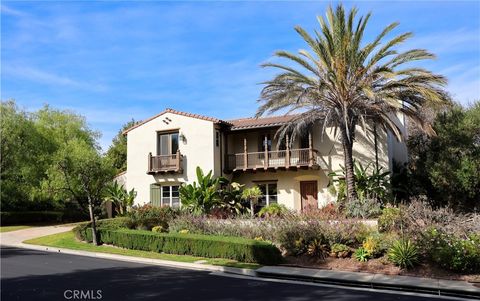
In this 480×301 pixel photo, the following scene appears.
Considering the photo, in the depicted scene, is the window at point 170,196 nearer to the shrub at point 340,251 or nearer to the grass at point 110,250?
the grass at point 110,250

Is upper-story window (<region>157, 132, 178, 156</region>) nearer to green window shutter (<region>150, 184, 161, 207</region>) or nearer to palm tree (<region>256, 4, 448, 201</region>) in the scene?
green window shutter (<region>150, 184, 161, 207</region>)

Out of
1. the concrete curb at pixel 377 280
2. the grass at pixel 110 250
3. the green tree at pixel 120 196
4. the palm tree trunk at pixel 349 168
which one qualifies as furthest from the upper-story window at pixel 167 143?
the concrete curb at pixel 377 280

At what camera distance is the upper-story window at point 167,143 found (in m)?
27.4

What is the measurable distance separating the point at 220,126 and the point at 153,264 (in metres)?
13.3

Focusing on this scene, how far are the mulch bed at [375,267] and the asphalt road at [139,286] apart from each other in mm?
2497

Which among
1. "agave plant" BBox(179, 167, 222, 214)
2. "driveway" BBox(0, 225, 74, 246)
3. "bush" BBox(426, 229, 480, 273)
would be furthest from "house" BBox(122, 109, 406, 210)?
"bush" BBox(426, 229, 480, 273)

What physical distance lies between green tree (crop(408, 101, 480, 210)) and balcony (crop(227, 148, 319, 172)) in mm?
5932

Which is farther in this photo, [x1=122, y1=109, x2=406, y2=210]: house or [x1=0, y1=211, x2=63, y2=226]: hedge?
[x1=0, y1=211, x2=63, y2=226]: hedge

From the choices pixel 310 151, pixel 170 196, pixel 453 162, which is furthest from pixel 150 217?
pixel 453 162

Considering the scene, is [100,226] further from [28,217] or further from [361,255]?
[28,217]

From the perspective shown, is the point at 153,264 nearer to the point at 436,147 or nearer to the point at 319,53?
the point at 319,53

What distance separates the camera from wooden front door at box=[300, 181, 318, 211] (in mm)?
24906

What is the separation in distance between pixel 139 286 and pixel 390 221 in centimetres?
990

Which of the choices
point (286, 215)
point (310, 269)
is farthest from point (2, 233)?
point (310, 269)
